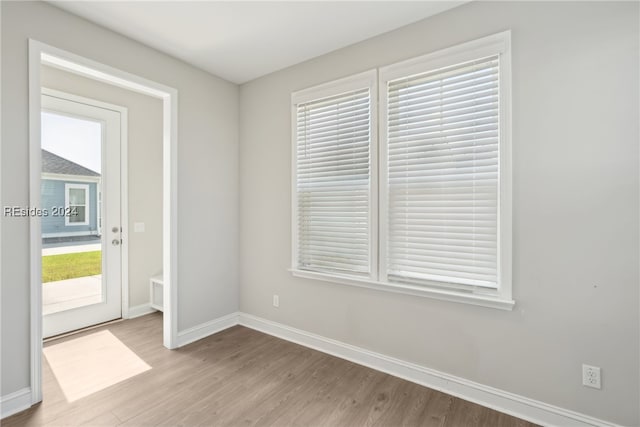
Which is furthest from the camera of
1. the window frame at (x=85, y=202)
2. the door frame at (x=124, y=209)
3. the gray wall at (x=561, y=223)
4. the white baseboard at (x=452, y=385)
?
the door frame at (x=124, y=209)

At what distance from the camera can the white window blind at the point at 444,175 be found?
2.01 metres

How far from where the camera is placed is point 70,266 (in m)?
3.15

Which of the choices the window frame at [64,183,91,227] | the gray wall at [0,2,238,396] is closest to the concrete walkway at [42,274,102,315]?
the window frame at [64,183,91,227]

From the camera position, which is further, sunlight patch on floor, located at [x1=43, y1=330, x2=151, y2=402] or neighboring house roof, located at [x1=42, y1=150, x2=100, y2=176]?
neighboring house roof, located at [x1=42, y1=150, x2=100, y2=176]

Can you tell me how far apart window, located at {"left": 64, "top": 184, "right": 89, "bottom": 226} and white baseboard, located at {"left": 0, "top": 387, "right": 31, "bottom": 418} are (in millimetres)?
1672

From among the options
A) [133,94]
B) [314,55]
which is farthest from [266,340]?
[133,94]

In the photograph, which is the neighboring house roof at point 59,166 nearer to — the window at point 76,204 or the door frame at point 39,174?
the window at point 76,204

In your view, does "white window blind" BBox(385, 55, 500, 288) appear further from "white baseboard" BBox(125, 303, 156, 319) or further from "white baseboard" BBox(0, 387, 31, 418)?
"white baseboard" BBox(125, 303, 156, 319)

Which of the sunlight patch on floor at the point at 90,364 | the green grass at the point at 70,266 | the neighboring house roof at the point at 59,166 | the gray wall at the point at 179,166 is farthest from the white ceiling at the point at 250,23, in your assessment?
the sunlight patch on floor at the point at 90,364

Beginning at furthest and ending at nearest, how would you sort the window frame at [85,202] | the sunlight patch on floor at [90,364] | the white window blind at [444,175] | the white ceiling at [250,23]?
1. the window frame at [85,202]
2. the sunlight patch on floor at [90,364]
3. the white ceiling at [250,23]
4. the white window blind at [444,175]

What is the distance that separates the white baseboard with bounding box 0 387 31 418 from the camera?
1859 millimetres

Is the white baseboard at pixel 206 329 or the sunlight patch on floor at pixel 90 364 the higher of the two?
the white baseboard at pixel 206 329

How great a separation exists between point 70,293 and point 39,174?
1.75m

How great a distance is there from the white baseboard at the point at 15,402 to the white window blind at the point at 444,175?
2648 millimetres
